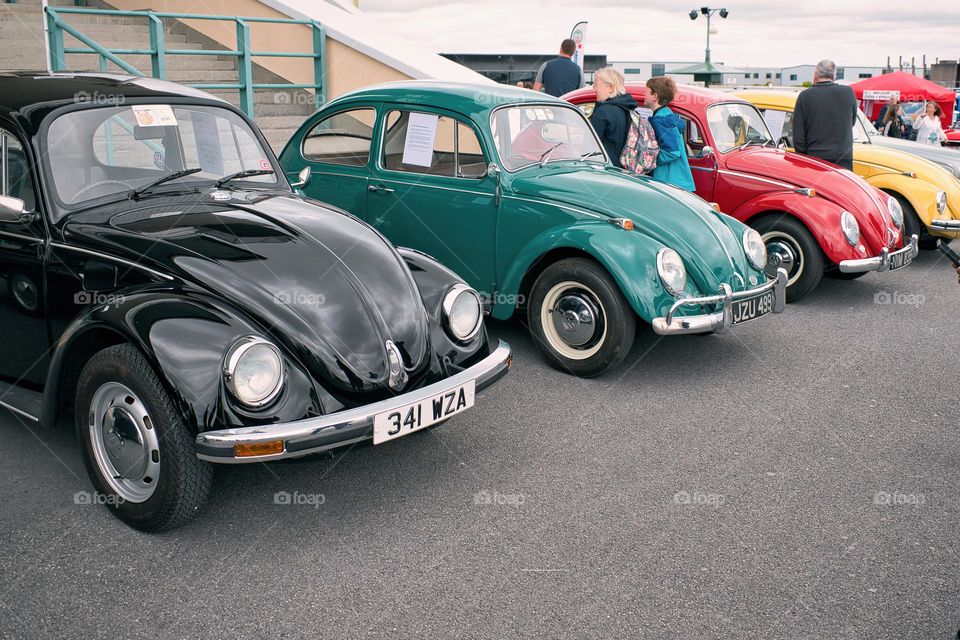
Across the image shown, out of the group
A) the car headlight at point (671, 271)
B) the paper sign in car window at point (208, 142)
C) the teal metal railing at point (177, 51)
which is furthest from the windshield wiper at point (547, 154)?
the teal metal railing at point (177, 51)

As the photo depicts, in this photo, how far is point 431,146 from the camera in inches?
233

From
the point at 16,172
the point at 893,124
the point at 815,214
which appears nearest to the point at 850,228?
the point at 815,214

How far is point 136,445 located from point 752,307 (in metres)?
3.75

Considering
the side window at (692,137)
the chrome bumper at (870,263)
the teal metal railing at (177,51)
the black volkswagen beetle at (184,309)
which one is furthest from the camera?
the teal metal railing at (177,51)

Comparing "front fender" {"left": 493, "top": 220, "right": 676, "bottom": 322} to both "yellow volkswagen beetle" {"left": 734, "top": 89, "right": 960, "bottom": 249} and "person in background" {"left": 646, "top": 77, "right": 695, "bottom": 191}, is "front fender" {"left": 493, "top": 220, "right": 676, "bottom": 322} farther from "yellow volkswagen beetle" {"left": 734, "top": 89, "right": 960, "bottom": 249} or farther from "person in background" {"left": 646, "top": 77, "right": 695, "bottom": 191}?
"yellow volkswagen beetle" {"left": 734, "top": 89, "right": 960, "bottom": 249}

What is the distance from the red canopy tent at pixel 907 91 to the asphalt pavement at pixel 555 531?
1723cm

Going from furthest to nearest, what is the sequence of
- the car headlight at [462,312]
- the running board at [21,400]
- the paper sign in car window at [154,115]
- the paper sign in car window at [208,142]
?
the paper sign in car window at [208,142], the paper sign in car window at [154,115], the car headlight at [462,312], the running board at [21,400]

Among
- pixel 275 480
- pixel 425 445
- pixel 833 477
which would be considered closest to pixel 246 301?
pixel 275 480

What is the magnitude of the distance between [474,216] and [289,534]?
9.58 ft

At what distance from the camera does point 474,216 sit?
18.8ft

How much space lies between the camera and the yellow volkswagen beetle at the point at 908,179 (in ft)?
29.2

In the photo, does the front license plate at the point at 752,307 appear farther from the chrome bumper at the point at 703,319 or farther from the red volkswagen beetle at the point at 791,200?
the red volkswagen beetle at the point at 791,200

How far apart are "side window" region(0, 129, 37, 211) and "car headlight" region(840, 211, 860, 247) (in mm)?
6113

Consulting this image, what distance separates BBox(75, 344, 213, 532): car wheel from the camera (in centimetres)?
311
